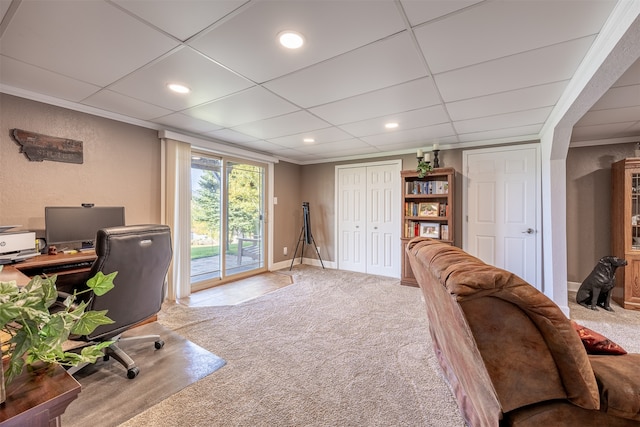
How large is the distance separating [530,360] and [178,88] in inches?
112

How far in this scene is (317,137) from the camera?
12.6ft

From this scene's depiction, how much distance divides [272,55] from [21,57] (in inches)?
68.3

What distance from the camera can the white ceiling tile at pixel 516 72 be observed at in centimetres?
175

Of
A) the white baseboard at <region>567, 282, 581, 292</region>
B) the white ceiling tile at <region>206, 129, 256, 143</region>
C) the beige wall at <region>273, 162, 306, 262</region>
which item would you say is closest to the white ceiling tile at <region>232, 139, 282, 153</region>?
the white ceiling tile at <region>206, 129, 256, 143</region>

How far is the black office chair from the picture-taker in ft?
5.56

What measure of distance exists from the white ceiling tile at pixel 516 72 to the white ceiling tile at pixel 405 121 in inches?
17.0

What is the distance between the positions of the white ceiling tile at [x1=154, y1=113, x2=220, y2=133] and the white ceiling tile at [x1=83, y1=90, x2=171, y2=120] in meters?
0.11

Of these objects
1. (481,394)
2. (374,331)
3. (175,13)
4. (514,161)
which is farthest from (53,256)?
(514,161)

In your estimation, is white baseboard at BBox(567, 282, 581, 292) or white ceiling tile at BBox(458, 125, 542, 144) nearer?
white ceiling tile at BBox(458, 125, 542, 144)

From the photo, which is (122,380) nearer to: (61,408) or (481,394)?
(61,408)

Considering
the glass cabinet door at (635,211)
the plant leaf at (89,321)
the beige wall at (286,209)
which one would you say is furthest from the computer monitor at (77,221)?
the glass cabinet door at (635,211)

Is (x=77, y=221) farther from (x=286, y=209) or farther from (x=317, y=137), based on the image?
(x=286, y=209)

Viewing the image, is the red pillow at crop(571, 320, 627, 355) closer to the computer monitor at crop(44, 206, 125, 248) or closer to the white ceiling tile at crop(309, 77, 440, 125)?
the white ceiling tile at crop(309, 77, 440, 125)

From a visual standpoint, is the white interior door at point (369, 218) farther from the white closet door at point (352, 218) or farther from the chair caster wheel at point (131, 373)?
the chair caster wheel at point (131, 373)
